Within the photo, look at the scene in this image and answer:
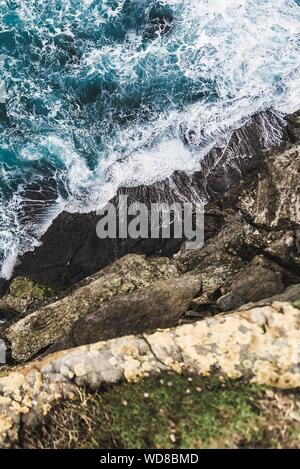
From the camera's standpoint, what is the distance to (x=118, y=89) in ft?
108

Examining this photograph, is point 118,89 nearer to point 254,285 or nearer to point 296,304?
point 254,285

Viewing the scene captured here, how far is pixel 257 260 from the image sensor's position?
731 inches

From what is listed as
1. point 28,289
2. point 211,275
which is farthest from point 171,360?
point 28,289

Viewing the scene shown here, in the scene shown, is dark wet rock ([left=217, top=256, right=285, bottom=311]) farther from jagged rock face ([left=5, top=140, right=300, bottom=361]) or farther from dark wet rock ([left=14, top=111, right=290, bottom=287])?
dark wet rock ([left=14, top=111, right=290, bottom=287])

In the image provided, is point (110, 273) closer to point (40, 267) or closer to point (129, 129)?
point (40, 267)

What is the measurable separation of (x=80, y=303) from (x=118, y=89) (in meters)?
17.0

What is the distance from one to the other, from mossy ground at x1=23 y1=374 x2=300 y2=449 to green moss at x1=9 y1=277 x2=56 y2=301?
1333 centimetres

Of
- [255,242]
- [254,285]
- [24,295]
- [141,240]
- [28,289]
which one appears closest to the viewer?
[254,285]

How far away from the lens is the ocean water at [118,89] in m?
28.5

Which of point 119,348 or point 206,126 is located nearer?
point 119,348

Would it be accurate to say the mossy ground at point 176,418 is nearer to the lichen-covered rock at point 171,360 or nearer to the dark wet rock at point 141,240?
the lichen-covered rock at point 171,360

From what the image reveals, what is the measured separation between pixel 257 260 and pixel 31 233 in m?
13.0

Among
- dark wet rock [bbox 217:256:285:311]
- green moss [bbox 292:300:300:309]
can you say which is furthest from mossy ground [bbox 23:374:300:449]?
dark wet rock [bbox 217:256:285:311]
